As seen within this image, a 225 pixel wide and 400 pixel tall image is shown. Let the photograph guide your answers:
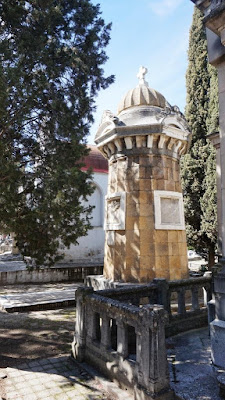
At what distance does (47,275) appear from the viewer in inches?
564

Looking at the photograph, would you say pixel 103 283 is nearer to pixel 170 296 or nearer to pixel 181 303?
pixel 170 296

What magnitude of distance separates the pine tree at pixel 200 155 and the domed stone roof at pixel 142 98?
17.5 ft

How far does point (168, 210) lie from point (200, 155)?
25.0 ft

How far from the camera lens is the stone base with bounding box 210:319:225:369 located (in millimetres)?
3622

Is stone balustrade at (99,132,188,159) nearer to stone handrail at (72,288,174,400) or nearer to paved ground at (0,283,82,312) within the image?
stone handrail at (72,288,174,400)

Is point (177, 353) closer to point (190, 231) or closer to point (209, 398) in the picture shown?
point (209, 398)

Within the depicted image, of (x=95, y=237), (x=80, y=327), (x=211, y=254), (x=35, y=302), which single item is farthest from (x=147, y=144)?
(x=95, y=237)

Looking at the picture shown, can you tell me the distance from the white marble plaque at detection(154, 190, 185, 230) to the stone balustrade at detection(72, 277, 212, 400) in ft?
6.18

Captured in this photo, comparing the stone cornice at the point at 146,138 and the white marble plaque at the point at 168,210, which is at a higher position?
the stone cornice at the point at 146,138

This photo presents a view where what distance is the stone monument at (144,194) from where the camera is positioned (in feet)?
24.6

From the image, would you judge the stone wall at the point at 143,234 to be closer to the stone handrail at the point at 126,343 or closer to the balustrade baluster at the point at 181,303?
the balustrade baluster at the point at 181,303

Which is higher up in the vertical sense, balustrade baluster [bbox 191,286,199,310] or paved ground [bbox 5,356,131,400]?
balustrade baluster [bbox 191,286,199,310]

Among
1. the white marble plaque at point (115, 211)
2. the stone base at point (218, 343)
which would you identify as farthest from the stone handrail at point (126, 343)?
the white marble plaque at point (115, 211)

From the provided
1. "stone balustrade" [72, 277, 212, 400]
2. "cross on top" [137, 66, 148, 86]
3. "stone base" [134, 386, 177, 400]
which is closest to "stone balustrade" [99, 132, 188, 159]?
"cross on top" [137, 66, 148, 86]
